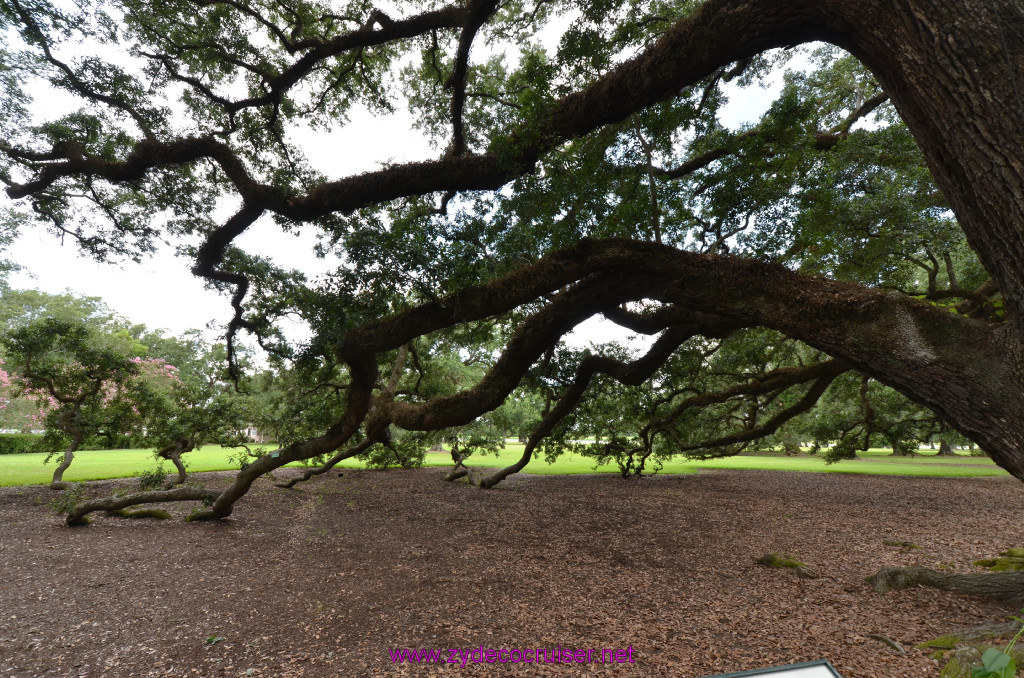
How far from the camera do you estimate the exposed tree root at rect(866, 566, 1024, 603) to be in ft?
12.5

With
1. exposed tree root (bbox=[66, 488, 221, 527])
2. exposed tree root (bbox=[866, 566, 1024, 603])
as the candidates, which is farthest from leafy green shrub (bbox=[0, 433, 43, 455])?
exposed tree root (bbox=[866, 566, 1024, 603])

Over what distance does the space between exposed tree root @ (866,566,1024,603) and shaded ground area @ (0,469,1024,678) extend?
0.48 feet

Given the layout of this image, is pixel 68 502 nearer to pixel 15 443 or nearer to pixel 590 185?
pixel 590 185

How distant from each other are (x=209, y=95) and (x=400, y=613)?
304 inches

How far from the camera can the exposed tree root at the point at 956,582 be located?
381 centimetres

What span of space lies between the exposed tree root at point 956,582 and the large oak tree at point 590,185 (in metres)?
2.40

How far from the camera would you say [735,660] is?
3.01 m

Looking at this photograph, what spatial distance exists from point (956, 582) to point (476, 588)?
471 cm

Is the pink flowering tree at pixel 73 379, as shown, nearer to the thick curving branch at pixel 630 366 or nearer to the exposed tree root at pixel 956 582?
the thick curving branch at pixel 630 366

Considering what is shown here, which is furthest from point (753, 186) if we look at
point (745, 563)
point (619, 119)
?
point (745, 563)

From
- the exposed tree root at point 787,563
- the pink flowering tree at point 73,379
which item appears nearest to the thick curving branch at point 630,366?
the exposed tree root at point 787,563

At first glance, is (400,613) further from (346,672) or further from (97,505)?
(97,505)

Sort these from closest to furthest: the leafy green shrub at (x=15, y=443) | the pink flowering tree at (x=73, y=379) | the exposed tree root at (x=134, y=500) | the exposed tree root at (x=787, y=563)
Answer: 1. the exposed tree root at (x=787, y=563)
2. the exposed tree root at (x=134, y=500)
3. the pink flowering tree at (x=73, y=379)
4. the leafy green shrub at (x=15, y=443)

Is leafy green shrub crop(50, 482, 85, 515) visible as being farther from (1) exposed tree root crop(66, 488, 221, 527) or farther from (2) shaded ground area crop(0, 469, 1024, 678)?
(2) shaded ground area crop(0, 469, 1024, 678)
